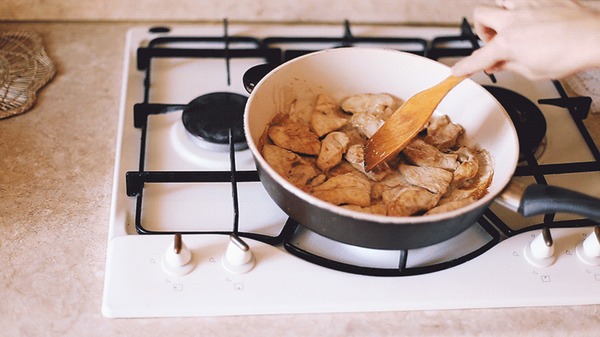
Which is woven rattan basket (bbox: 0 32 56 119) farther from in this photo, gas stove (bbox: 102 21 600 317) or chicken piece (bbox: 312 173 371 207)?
chicken piece (bbox: 312 173 371 207)

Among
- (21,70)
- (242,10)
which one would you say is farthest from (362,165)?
(21,70)

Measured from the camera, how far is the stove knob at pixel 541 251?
0.69 metres

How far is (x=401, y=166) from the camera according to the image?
30.7 inches

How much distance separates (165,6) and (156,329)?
0.58 metres

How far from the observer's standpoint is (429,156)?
78 centimetres

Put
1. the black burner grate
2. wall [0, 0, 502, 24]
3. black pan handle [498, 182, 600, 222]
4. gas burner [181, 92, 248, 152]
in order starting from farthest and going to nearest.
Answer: wall [0, 0, 502, 24]
gas burner [181, 92, 248, 152]
the black burner grate
black pan handle [498, 182, 600, 222]

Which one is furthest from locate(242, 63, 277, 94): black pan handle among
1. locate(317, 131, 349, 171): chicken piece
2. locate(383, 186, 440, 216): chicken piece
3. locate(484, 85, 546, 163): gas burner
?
locate(484, 85, 546, 163): gas burner

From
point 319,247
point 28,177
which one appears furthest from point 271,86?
point 28,177

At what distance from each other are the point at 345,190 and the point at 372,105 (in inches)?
6.7

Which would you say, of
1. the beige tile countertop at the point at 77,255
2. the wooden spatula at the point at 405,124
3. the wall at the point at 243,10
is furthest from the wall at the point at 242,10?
the wooden spatula at the point at 405,124

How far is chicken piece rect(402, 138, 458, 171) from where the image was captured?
775mm

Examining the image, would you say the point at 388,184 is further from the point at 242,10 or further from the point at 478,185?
the point at 242,10

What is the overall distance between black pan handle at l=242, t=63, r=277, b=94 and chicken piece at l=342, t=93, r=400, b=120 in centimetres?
11

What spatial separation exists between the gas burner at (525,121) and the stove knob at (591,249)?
152 mm
